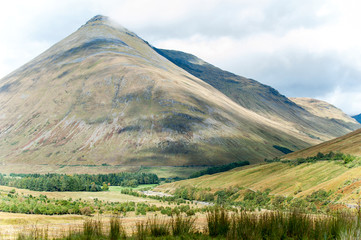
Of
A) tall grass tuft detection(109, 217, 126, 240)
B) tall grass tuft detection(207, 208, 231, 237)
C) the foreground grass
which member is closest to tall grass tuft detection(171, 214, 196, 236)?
the foreground grass

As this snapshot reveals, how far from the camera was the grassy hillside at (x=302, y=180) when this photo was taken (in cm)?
5188

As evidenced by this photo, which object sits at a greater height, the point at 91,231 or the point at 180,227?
the point at 91,231

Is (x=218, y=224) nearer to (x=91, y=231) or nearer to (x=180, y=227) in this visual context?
(x=180, y=227)

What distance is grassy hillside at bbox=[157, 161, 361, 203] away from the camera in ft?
170

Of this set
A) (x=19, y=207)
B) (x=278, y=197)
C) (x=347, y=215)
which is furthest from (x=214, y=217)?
(x=278, y=197)

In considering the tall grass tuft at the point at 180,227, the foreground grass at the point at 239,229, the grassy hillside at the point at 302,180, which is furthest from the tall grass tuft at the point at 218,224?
the grassy hillside at the point at 302,180

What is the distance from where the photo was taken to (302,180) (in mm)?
73188

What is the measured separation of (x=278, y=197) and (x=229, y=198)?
21.5 meters

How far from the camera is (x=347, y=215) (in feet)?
53.1

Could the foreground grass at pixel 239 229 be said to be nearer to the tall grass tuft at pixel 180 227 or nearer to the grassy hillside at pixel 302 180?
the tall grass tuft at pixel 180 227

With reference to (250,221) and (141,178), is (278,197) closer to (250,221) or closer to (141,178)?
(250,221)

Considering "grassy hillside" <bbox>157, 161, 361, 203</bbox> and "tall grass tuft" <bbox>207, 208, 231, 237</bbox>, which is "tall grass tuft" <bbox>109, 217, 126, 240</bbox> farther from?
"grassy hillside" <bbox>157, 161, 361, 203</bbox>

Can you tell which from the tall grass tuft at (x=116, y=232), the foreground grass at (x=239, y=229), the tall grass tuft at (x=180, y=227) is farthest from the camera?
the tall grass tuft at (x=180, y=227)

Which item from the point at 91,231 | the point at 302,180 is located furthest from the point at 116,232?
the point at 302,180
